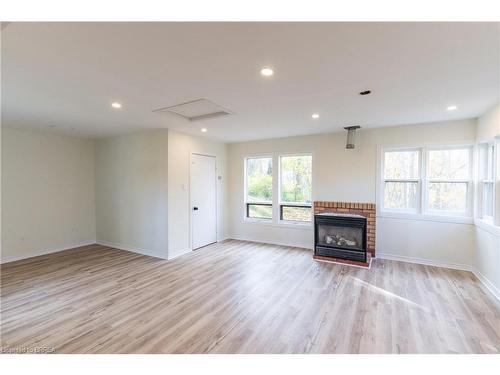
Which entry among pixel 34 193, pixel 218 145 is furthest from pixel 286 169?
pixel 34 193

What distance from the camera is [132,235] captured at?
5.04 m

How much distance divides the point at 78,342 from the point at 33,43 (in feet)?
8.30

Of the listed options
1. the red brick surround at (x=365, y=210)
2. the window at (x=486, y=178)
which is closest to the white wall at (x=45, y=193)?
the red brick surround at (x=365, y=210)

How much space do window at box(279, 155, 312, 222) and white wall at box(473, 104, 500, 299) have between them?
282 cm

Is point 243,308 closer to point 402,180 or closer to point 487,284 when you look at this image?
point 487,284

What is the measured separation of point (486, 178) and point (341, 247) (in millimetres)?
2480

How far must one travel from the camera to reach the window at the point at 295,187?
535cm

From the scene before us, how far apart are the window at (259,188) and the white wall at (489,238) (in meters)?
3.77

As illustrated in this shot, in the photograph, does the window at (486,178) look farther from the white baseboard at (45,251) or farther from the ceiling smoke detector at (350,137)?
the white baseboard at (45,251)

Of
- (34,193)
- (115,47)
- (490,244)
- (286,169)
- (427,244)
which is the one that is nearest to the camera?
(115,47)

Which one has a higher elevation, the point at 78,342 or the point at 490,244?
the point at 490,244

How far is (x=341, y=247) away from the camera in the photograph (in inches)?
174

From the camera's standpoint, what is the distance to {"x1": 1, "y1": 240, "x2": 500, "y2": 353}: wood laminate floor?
212 centimetres
